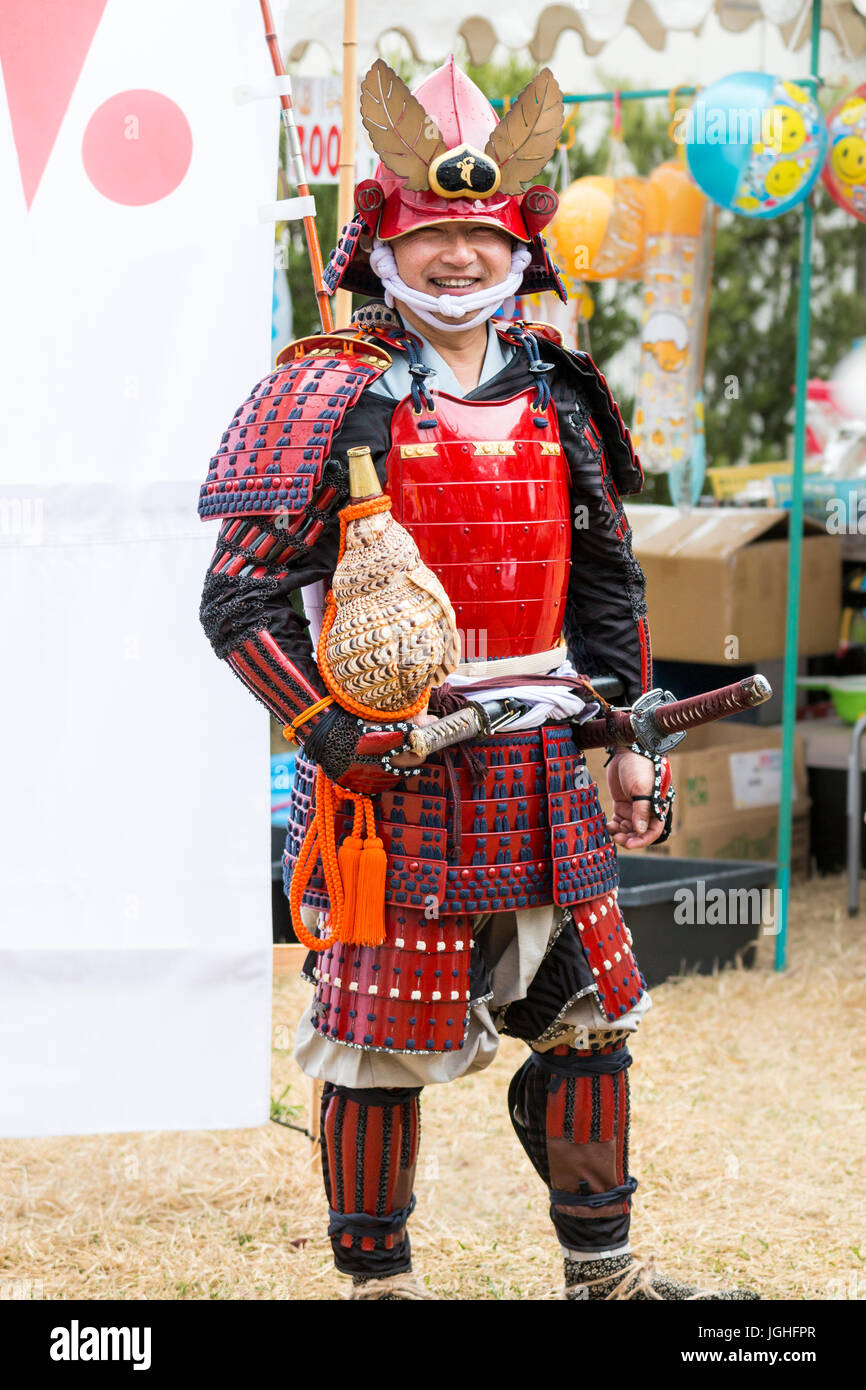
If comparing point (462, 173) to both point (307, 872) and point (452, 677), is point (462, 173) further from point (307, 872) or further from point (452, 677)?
point (307, 872)

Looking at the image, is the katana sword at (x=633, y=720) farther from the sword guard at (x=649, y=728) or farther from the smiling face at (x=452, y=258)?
the smiling face at (x=452, y=258)

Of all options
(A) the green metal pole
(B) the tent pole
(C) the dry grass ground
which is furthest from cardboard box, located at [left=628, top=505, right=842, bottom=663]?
(B) the tent pole

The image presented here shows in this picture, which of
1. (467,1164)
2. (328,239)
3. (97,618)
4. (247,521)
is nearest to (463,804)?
(247,521)

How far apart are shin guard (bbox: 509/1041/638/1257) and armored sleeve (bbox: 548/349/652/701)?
0.58 m

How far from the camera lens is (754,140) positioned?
14.1ft

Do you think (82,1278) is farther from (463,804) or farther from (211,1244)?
(463,804)

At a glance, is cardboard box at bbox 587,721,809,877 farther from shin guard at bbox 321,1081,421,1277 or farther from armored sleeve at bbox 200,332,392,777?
armored sleeve at bbox 200,332,392,777

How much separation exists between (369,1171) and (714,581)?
9.54ft

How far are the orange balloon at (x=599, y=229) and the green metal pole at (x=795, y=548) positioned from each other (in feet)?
1.67

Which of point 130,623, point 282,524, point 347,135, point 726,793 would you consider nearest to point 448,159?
point 282,524

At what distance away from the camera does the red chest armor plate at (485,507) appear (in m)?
2.23

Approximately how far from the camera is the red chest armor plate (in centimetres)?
223

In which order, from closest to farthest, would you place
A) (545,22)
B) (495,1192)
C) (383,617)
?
(383,617)
(495,1192)
(545,22)

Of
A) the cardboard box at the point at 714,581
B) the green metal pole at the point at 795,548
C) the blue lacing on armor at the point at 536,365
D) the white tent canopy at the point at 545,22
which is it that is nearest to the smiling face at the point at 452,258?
the blue lacing on armor at the point at 536,365
